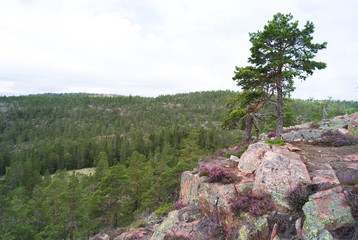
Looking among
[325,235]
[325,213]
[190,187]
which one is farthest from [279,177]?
[190,187]

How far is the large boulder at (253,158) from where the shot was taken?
32.2ft

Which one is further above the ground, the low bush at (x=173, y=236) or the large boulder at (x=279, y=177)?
the large boulder at (x=279, y=177)

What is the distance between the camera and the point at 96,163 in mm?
71688

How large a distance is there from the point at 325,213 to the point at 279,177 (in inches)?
86.3

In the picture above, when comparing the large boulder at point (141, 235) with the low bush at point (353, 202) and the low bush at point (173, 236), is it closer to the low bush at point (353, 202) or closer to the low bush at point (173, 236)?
the low bush at point (173, 236)

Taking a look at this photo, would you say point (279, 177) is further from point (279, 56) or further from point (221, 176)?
point (279, 56)

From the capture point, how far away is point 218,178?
9.19m

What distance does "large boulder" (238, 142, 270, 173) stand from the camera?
9.83 meters

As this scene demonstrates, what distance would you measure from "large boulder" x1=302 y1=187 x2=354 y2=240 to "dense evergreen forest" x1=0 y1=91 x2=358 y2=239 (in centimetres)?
1145

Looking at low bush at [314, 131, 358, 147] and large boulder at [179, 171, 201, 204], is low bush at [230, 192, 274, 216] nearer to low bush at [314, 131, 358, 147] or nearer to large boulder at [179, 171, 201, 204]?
large boulder at [179, 171, 201, 204]

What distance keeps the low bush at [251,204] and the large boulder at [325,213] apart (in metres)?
1.18

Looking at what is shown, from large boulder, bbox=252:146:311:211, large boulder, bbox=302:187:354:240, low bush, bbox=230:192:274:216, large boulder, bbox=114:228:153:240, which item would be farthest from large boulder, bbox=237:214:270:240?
large boulder, bbox=114:228:153:240

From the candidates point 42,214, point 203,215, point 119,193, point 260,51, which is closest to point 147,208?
point 119,193

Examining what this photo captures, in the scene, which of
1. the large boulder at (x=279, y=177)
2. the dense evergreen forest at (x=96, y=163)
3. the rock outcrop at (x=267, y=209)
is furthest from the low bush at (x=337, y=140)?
the large boulder at (x=279, y=177)
